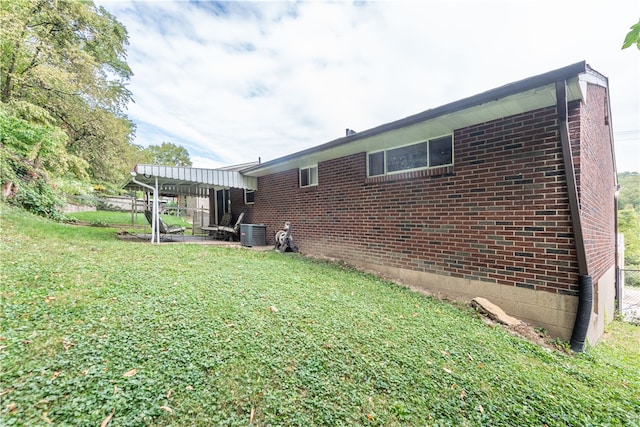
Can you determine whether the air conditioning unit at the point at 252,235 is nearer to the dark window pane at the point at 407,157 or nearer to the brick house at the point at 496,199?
the brick house at the point at 496,199

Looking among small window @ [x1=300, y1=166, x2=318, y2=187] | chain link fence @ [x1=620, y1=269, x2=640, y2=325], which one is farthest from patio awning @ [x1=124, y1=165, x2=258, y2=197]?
chain link fence @ [x1=620, y1=269, x2=640, y2=325]

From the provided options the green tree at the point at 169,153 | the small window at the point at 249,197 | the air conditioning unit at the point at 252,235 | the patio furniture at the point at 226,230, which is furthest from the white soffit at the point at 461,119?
the green tree at the point at 169,153

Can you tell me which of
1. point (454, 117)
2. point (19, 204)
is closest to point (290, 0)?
point (454, 117)

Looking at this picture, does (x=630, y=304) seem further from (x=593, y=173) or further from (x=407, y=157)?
(x=407, y=157)

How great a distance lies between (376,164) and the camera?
236 inches

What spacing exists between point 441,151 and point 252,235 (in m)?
6.30

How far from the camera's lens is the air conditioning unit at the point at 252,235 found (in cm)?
860

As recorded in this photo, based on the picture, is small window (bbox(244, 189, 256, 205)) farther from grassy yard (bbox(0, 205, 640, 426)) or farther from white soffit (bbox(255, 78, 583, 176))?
grassy yard (bbox(0, 205, 640, 426))

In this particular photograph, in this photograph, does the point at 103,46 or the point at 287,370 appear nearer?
the point at 287,370

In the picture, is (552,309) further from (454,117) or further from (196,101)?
(196,101)

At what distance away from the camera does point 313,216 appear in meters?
7.53

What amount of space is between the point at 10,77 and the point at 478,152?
15.6 metres

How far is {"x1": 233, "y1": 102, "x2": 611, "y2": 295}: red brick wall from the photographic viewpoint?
3611mm

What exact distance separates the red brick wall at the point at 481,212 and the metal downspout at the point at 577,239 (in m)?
0.10
